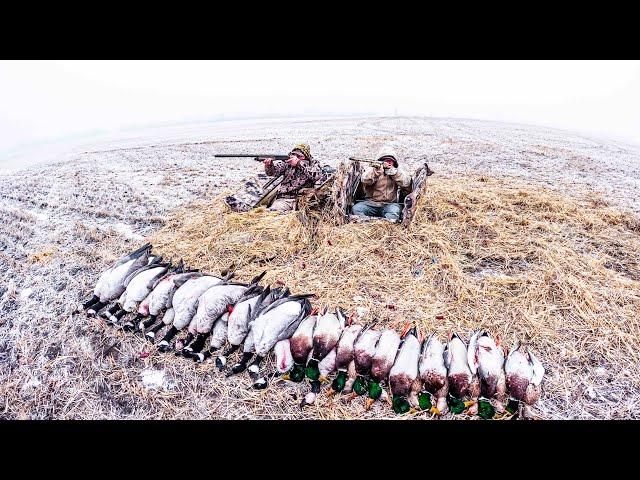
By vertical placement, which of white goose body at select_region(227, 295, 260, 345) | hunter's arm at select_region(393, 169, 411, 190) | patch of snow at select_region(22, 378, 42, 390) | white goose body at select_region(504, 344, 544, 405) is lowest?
patch of snow at select_region(22, 378, 42, 390)

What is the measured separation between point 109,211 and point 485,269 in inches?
254

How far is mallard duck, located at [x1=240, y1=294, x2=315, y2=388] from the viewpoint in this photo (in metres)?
3.19

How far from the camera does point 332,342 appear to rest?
3094 millimetres

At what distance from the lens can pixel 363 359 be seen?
2992mm

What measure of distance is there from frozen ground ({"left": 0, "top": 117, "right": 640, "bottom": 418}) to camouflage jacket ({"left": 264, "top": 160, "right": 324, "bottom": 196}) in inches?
83.8

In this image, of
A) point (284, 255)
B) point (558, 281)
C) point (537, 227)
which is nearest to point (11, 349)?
point (284, 255)

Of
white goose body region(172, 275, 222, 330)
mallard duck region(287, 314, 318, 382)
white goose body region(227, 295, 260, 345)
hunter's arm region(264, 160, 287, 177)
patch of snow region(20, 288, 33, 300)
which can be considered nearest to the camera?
mallard duck region(287, 314, 318, 382)

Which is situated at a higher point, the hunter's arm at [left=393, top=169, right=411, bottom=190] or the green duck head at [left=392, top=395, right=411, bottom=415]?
the hunter's arm at [left=393, top=169, right=411, bottom=190]

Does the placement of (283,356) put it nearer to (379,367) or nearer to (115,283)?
(379,367)

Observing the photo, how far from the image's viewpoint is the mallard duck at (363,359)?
299cm

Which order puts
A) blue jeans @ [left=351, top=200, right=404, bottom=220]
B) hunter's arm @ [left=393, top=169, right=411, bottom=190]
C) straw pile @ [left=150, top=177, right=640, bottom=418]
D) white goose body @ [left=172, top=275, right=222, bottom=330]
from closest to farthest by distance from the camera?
1. straw pile @ [left=150, top=177, right=640, bottom=418]
2. white goose body @ [left=172, top=275, right=222, bottom=330]
3. hunter's arm @ [left=393, top=169, right=411, bottom=190]
4. blue jeans @ [left=351, top=200, right=404, bottom=220]

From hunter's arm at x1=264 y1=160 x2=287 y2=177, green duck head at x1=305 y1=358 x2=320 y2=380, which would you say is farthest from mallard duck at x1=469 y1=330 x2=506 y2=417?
hunter's arm at x1=264 y1=160 x2=287 y2=177

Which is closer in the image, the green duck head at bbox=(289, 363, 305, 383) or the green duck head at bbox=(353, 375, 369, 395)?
the green duck head at bbox=(353, 375, 369, 395)

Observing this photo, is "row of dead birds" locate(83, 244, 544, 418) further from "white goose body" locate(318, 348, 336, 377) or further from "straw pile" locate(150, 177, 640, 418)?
"straw pile" locate(150, 177, 640, 418)
